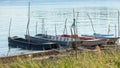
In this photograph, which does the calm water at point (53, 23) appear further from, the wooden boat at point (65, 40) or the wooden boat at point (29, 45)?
the wooden boat at point (65, 40)

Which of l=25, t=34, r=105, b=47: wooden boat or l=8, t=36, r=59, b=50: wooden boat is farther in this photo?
l=8, t=36, r=59, b=50: wooden boat

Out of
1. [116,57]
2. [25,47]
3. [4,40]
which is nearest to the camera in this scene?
[116,57]

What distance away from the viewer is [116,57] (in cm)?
817

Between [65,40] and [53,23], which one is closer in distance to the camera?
[65,40]

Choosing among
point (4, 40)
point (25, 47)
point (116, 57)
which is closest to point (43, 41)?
point (25, 47)

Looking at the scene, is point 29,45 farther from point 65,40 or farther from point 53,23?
point 53,23

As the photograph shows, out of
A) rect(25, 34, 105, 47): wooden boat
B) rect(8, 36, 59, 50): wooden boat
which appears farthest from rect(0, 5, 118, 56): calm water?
rect(25, 34, 105, 47): wooden boat

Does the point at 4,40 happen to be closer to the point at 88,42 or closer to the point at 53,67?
the point at 88,42

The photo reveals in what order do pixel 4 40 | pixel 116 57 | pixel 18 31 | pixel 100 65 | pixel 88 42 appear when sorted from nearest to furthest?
pixel 100 65 → pixel 116 57 → pixel 88 42 → pixel 4 40 → pixel 18 31

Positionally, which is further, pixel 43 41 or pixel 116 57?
pixel 43 41

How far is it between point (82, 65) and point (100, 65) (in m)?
0.35

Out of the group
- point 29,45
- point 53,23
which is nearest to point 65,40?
point 29,45

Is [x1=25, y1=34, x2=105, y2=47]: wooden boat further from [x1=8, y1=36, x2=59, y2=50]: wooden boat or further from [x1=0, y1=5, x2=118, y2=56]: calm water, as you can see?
[x1=0, y1=5, x2=118, y2=56]: calm water

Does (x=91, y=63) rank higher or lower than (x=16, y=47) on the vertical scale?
higher
